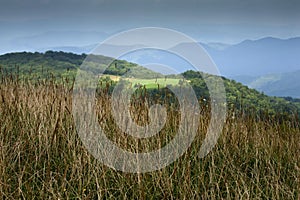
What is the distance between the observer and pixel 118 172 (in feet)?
9.55

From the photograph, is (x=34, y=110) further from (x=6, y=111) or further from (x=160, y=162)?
(x=160, y=162)

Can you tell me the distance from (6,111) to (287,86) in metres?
188

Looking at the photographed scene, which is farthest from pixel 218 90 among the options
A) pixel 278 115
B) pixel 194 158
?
pixel 194 158

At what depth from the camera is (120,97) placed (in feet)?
15.1

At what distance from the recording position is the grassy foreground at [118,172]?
8.37 feet

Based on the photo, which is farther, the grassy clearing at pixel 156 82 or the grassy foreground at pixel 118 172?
the grassy clearing at pixel 156 82

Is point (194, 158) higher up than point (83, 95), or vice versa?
point (83, 95)

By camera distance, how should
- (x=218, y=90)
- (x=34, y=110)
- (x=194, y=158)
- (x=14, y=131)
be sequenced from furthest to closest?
(x=218, y=90)
(x=34, y=110)
(x=14, y=131)
(x=194, y=158)

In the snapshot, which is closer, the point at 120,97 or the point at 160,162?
the point at 160,162

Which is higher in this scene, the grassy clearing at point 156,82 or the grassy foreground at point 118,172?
the grassy clearing at point 156,82

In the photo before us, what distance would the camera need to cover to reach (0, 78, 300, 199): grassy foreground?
2551mm

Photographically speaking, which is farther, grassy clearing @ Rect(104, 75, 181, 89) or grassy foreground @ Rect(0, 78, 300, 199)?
grassy clearing @ Rect(104, 75, 181, 89)

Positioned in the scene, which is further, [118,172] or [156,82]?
[156,82]

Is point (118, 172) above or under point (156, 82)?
under
